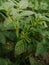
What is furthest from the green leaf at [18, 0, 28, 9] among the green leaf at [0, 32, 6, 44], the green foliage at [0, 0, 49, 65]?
the green leaf at [0, 32, 6, 44]

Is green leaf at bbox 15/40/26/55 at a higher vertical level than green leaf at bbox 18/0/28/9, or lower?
lower

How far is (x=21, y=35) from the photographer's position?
3.91 feet

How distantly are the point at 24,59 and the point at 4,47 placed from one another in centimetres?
15

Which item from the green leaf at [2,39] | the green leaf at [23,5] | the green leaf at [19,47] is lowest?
the green leaf at [19,47]

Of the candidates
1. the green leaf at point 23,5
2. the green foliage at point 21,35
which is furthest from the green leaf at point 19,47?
the green leaf at point 23,5

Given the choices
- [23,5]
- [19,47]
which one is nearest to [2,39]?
[19,47]

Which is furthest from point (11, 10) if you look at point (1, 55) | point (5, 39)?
point (1, 55)

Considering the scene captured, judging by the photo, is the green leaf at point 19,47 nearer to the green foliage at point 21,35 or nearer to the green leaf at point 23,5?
the green foliage at point 21,35

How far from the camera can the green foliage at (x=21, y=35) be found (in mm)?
1180

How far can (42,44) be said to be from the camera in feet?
4.05

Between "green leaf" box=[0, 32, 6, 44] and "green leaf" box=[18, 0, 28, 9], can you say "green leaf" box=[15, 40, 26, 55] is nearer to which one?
"green leaf" box=[0, 32, 6, 44]

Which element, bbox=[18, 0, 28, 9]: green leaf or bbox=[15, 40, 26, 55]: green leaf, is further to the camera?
bbox=[18, 0, 28, 9]: green leaf

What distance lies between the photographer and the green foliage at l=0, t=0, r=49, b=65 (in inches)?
46.5

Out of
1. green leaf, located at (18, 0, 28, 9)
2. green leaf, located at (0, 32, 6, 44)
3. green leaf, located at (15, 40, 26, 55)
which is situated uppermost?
green leaf, located at (18, 0, 28, 9)
